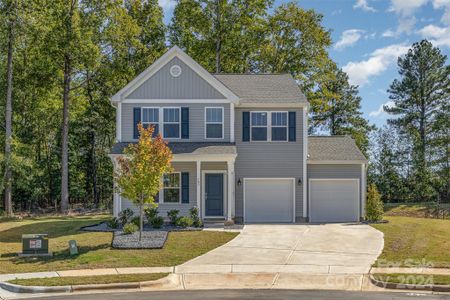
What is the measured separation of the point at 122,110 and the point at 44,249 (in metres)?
9.28

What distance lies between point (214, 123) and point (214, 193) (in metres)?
3.41

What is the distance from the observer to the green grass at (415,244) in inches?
613

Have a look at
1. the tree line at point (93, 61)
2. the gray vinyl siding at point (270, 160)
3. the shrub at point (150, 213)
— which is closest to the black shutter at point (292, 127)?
the gray vinyl siding at point (270, 160)

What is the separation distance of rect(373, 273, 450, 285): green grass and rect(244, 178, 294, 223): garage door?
11.6m

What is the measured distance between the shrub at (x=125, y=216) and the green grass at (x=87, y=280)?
27.8ft

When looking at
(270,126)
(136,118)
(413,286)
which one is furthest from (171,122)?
(413,286)

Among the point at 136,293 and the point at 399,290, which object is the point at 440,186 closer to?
the point at 399,290

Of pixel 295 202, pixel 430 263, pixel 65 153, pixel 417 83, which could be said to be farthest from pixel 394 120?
pixel 430 263

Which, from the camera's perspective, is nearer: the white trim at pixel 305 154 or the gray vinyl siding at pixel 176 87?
the gray vinyl siding at pixel 176 87

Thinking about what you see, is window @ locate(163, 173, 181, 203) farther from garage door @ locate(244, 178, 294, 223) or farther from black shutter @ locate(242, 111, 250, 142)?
black shutter @ locate(242, 111, 250, 142)

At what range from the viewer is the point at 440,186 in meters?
44.3

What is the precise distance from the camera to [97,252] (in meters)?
16.9

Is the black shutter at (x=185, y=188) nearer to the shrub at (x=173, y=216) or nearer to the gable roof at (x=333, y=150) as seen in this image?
the shrub at (x=173, y=216)

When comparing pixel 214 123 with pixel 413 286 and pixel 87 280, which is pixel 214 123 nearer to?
pixel 87 280
